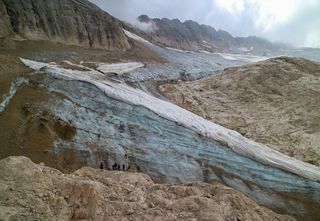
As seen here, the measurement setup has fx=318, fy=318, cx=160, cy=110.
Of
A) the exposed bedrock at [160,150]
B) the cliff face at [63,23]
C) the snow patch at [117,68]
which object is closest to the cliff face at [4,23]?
the cliff face at [63,23]

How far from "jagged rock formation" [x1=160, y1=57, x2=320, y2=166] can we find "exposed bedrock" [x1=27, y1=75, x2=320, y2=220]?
4.08 meters

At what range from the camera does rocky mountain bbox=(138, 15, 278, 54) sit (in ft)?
319

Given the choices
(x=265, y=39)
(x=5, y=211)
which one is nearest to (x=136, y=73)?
(x=5, y=211)

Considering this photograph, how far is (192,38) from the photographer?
112 metres

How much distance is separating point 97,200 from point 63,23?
32.2m

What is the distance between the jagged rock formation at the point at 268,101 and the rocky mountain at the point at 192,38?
1643 inches

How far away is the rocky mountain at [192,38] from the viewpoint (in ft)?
319

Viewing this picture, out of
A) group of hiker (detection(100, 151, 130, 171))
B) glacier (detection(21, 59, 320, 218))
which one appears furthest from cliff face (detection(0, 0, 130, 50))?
group of hiker (detection(100, 151, 130, 171))

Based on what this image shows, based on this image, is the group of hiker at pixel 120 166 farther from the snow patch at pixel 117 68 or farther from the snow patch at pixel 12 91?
the snow patch at pixel 117 68

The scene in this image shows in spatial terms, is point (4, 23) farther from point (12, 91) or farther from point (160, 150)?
point (160, 150)

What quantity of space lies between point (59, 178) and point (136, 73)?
64.2ft

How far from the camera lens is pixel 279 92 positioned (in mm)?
25656

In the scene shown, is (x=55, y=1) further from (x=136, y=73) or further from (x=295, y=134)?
(x=295, y=134)

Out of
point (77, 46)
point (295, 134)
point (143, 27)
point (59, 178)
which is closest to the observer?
point (59, 178)
